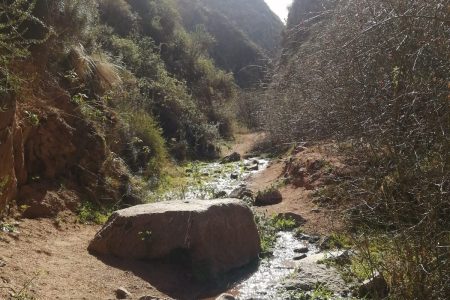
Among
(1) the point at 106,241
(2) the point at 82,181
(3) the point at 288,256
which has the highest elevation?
(2) the point at 82,181

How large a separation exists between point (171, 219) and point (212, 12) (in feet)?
141

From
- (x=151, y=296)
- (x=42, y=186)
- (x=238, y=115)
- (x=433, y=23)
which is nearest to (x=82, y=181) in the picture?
(x=42, y=186)

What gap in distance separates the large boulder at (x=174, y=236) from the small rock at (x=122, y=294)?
940mm

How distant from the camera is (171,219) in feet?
22.3

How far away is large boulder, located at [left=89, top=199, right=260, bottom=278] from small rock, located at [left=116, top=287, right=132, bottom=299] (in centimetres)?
94

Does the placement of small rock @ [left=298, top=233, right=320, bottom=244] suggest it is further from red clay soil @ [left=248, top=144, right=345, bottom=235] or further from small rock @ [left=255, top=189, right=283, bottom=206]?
small rock @ [left=255, top=189, right=283, bottom=206]

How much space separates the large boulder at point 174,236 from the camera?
21.9 feet

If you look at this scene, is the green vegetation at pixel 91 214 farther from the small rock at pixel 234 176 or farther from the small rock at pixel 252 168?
the small rock at pixel 252 168

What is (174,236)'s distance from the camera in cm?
672

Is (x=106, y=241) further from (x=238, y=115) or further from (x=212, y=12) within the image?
(x=212, y=12)

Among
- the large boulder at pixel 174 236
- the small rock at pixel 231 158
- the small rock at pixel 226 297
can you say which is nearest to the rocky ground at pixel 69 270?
the large boulder at pixel 174 236

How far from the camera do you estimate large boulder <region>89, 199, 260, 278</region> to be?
6.69m

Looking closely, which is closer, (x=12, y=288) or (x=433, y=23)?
(x=433, y=23)

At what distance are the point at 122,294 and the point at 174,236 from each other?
123 centimetres
